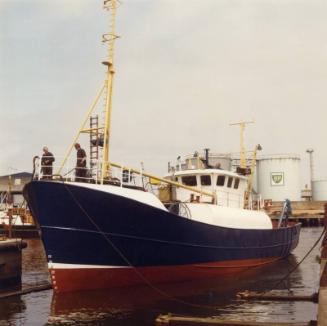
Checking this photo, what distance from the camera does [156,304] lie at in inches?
513

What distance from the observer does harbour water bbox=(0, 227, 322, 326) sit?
11570mm

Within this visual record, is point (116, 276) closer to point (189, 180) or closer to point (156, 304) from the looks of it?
point (156, 304)

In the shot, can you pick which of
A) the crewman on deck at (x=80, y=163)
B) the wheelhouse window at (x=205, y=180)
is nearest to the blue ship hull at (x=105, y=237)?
the crewman on deck at (x=80, y=163)

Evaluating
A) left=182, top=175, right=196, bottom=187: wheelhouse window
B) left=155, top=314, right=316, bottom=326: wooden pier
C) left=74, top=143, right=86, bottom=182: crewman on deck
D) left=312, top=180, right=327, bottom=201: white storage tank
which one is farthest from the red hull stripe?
left=312, top=180, right=327, bottom=201: white storage tank

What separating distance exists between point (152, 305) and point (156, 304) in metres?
0.16

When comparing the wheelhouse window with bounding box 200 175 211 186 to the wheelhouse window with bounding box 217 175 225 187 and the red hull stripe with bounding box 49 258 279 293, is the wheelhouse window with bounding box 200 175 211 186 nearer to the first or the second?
the wheelhouse window with bounding box 217 175 225 187

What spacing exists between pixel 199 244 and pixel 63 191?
5295 millimetres

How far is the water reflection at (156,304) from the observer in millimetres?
11684

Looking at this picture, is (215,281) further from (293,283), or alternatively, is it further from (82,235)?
(82,235)

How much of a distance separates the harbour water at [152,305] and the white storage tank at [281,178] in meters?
44.2

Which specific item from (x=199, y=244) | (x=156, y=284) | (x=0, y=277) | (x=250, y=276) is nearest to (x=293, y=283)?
(x=250, y=276)

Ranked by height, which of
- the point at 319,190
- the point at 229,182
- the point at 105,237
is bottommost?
the point at 105,237

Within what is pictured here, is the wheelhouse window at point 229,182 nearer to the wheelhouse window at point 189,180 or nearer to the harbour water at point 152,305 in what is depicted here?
the wheelhouse window at point 189,180

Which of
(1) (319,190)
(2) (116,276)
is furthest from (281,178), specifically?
(2) (116,276)
